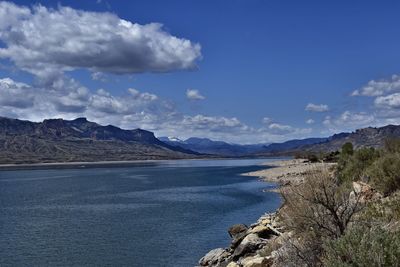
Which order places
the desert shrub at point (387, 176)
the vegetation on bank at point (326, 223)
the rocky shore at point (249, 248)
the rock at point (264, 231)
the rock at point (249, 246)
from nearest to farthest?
the vegetation on bank at point (326, 223), the rocky shore at point (249, 248), the rock at point (249, 246), the desert shrub at point (387, 176), the rock at point (264, 231)

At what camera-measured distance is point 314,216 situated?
1652 centimetres

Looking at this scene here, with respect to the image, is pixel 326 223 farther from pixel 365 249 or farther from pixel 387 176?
pixel 387 176

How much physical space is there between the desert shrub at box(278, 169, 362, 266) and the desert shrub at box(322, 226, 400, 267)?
3.03 metres

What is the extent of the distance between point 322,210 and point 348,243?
5.27 metres

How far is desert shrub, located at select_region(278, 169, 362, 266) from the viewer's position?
15.6 meters

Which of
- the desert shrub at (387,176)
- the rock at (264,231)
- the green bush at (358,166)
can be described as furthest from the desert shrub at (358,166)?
the rock at (264,231)

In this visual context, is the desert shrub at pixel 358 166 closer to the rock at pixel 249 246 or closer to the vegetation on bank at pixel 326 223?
the rock at pixel 249 246

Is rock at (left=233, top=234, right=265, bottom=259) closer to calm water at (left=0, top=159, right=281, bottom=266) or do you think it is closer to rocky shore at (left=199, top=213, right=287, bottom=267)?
rocky shore at (left=199, top=213, right=287, bottom=267)

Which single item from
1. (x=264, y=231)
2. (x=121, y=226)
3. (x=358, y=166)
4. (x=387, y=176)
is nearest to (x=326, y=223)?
(x=264, y=231)

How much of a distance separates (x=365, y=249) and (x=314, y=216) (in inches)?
213

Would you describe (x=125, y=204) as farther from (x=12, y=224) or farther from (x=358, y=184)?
(x=358, y=184)

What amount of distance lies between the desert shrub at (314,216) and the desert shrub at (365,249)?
303 centimetres

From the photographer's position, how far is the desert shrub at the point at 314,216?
15.6 m

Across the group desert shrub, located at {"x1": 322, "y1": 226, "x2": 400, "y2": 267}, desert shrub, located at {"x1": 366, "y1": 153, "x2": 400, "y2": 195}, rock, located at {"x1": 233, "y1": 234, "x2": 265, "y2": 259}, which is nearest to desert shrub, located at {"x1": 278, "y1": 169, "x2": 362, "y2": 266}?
desert shrub, located at {"x1": 322, "y1": 226, "x2": 400, "y2": 267}
